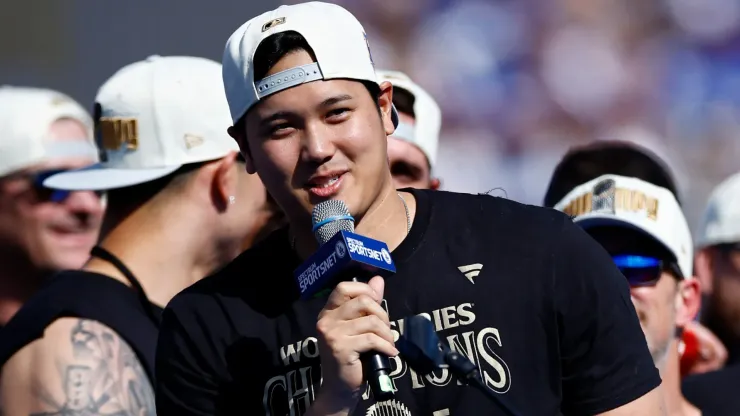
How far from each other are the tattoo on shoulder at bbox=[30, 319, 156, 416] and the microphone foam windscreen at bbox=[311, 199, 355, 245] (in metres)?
1.44

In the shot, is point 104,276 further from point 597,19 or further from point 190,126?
point 597,19

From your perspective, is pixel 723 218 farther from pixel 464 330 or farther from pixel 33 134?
pixel 464 330

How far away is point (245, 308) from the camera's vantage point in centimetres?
322

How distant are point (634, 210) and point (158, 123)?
1755mm

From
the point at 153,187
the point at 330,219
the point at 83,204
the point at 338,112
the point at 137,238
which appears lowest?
the point at 330,219

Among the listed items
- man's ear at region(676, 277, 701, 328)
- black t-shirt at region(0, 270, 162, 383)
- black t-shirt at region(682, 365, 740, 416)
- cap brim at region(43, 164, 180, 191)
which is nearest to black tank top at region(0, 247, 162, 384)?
black t-shirt at region(0, 270, 162, 383)

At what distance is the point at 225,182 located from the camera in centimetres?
479

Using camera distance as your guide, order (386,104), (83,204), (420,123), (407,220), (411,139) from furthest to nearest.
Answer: (83,204) < (420,123) < (411,139) < (386,104) < (407,220)

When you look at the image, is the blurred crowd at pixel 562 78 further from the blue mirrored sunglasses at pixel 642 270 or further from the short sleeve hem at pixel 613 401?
the short sleeve hem at pixel 613 401

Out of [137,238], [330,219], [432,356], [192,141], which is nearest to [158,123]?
[192,141]

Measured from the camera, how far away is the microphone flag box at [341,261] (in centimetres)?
269

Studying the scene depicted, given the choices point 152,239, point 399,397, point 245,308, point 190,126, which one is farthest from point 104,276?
point 399,397

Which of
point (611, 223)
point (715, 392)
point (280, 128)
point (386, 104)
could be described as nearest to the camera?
point (280, 128)

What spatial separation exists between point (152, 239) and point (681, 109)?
603cm
